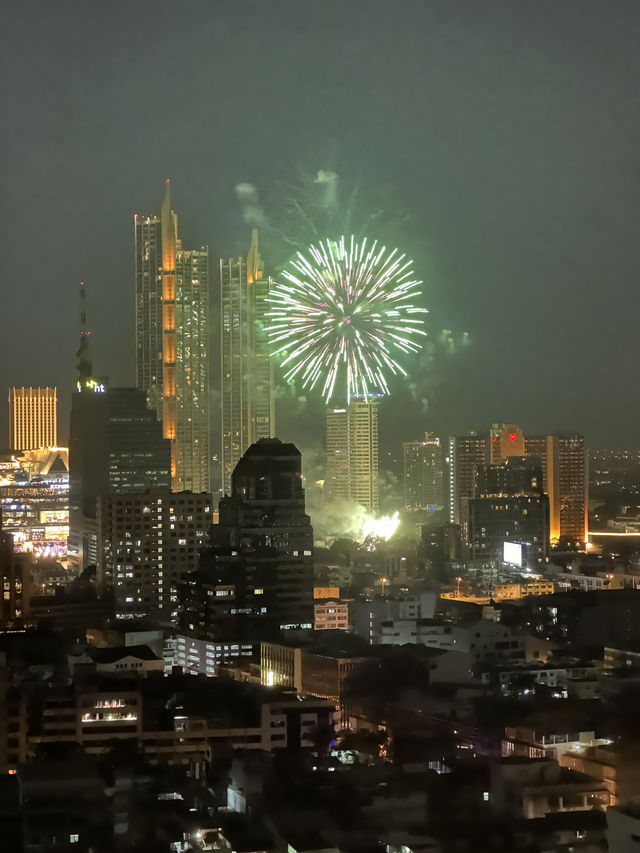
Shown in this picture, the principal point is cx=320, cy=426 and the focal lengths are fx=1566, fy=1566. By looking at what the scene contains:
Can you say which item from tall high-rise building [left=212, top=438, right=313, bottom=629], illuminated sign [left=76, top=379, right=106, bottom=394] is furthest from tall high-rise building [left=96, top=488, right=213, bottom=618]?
illuminated sign [left=76, top=379, right=106, bottom=394]

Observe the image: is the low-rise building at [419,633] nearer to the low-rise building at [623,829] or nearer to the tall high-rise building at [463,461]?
the low-rise building at [623,829]

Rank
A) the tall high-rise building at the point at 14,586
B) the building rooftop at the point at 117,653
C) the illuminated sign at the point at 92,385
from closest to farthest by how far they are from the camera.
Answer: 1. the building rooftop at the point at 117,653
2. the tall high-rise building at the point at 14,586
3. the illuminated sign at the point at 92,385

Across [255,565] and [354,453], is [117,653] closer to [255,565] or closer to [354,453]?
[255,565]

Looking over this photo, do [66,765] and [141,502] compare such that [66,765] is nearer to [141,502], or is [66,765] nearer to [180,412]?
[141,502]


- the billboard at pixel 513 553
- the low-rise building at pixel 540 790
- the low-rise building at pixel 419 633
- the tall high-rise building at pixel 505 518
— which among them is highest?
the tall high-rise building at pixel 505 518

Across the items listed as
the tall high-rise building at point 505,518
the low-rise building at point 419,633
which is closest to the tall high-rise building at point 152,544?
the low-rise building at point 419,633

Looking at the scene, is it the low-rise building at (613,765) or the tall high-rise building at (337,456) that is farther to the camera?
the tall high-rise building at (337,456)

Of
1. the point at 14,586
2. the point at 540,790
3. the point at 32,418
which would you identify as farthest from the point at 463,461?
the point at 540,790
